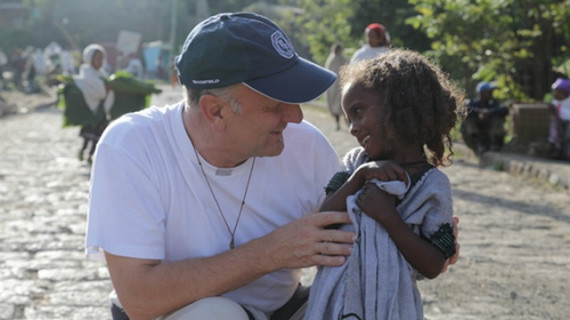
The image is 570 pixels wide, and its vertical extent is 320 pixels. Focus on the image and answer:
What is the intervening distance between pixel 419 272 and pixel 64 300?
9.82 ft

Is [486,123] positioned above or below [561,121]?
below

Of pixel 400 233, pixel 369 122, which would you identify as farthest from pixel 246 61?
pixel 400 233

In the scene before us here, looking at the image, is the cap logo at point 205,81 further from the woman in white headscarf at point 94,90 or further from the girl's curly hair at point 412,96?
the woman in white headscarf at point 94,90

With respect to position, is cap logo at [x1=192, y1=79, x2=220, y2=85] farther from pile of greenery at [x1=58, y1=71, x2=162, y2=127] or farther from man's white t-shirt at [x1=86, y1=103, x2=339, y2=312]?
pile of greenery at [x1=58, y1=71, x2=162, y2=127]

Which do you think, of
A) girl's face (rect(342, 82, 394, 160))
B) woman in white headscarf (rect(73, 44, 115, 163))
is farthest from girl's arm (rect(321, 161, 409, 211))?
woman in white headscarf (rect(73, 44, 115, 163))

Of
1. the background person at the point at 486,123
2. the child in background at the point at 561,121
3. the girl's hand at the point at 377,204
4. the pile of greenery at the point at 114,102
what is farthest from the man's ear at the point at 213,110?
the background person at the point at 486,123

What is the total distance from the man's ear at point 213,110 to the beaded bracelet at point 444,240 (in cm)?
77

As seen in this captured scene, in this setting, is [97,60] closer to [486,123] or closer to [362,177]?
[486,123]

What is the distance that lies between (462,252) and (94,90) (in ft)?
23.0

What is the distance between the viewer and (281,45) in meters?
2.73

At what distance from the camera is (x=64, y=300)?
5.03m

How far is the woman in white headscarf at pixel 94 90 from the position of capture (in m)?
11.9

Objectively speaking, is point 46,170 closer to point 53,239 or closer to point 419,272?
point 53,239

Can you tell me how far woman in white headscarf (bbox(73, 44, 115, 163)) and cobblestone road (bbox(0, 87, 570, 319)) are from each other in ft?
3.06
